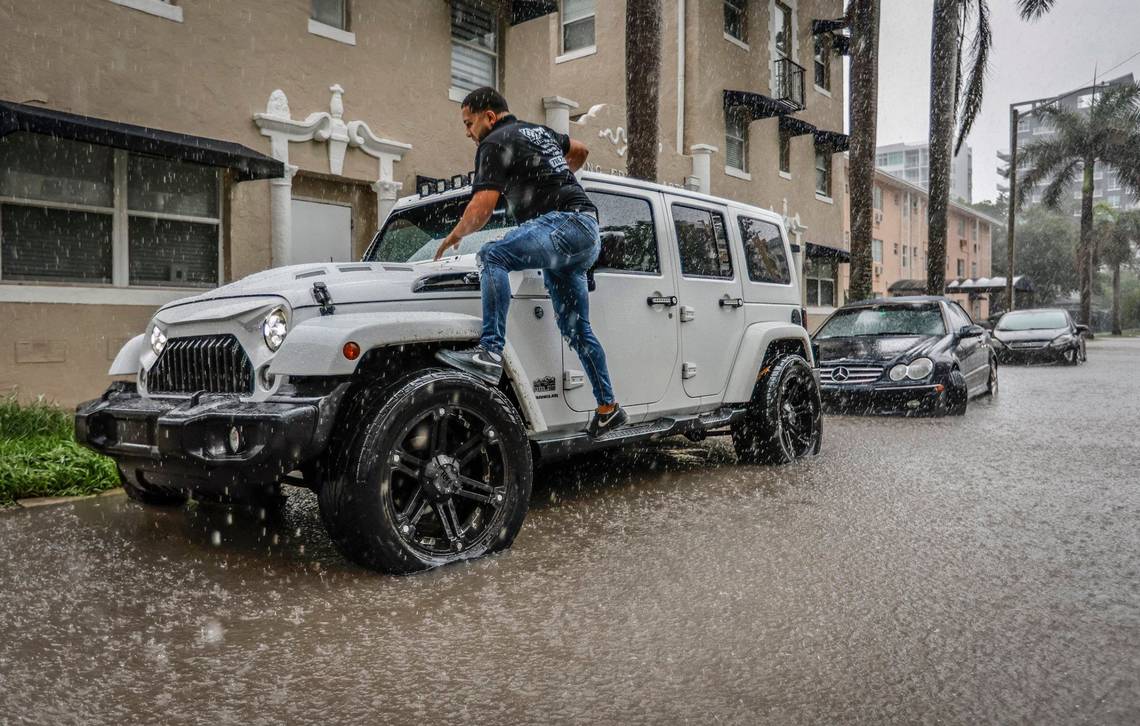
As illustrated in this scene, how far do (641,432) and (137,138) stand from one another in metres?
6.00

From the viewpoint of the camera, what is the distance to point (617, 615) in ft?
11.3

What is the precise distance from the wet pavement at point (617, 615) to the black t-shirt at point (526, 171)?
1791 millimetres

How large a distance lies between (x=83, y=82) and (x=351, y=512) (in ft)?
24.8

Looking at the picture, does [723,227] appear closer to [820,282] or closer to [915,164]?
[820,282]

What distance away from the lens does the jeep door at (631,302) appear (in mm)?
5145

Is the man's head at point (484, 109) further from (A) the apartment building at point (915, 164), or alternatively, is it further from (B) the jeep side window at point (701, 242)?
(A) the apartment building at point (915, 164)

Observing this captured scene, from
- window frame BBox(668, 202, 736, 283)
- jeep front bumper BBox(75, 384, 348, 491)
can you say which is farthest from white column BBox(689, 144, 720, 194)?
jeep front bumper BBox(75, 384, 348, 491)

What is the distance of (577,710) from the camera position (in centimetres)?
260

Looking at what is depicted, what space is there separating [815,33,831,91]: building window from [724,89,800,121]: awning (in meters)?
4.04

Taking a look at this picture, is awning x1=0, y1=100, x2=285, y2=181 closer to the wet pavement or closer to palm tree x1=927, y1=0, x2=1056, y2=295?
the wet pavement

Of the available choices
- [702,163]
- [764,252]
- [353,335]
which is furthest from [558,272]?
[702,163]

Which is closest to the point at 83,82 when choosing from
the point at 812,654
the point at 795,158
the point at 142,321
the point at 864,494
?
the point at 142,321

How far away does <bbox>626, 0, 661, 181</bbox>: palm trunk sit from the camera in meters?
10.1

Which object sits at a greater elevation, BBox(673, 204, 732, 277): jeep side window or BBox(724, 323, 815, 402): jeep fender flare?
BBox(673, 204, 732, 277): jeep side window
